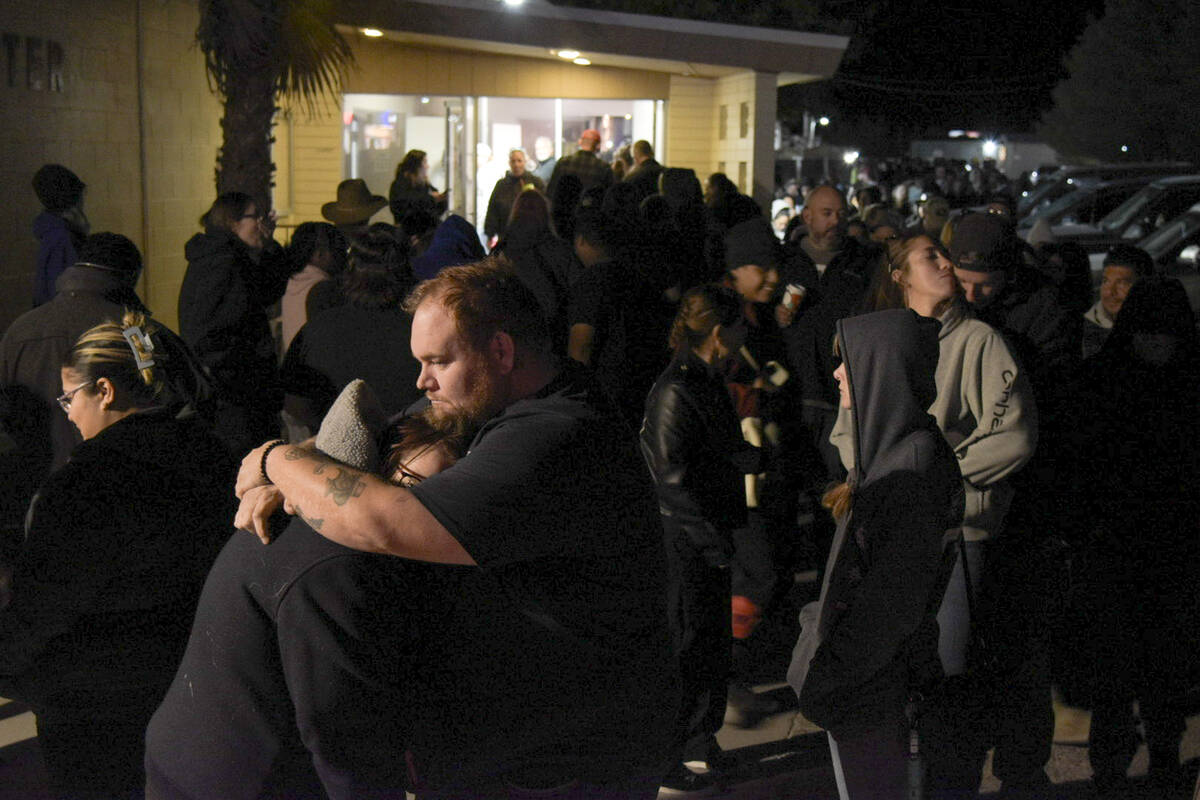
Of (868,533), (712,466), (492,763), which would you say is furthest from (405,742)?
(712,466)

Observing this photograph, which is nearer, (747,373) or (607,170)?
(747,373)

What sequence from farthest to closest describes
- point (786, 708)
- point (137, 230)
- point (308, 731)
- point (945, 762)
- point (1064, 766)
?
1. point (137, 230)
2. point (786, 708)
3. point (1064, 766)
4. point (945, 762)
5. point (308, 731)

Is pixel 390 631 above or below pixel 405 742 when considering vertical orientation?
above

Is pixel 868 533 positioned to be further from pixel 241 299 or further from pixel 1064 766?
pixel 241 299

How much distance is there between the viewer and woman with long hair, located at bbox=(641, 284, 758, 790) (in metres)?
4.50

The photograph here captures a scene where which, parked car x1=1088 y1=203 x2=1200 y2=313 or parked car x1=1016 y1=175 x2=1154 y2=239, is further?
parked car x1=1016 y1=175 x2=1154 y2=239

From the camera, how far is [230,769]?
231cm

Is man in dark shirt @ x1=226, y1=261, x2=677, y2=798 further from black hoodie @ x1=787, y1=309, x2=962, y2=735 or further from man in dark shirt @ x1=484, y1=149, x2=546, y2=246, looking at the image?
man in dark shirt @ x1=484, y1=149, x2=546, y2=246

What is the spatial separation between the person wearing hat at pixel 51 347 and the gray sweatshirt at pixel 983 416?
→ 113 inches

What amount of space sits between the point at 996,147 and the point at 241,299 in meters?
63.4

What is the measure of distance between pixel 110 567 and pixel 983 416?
277cm

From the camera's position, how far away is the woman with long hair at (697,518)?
4.50 metres

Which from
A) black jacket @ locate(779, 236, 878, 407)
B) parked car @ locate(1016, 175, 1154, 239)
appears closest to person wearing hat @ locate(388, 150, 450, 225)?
black jacket @ locate(779, 236, 878, 407)

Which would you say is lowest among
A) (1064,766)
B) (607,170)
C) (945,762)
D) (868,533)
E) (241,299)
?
(1064,766)
